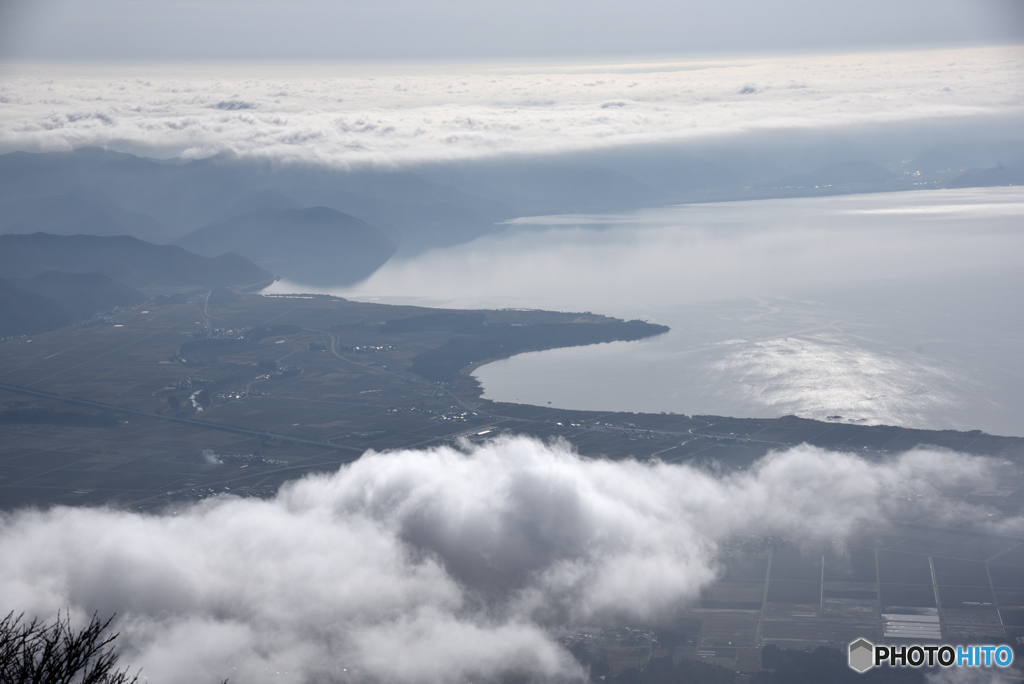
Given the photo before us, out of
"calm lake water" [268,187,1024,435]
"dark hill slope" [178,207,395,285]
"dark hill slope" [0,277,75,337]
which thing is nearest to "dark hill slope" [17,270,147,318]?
"dark hill slope" [0,277,75,337]

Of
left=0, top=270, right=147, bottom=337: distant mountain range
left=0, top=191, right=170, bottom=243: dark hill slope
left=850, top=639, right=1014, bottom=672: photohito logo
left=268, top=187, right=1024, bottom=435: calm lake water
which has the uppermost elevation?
left=0, top=191, right=170, bottom=243: dark hill slope

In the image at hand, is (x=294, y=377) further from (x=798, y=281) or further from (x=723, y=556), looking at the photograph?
(x=798, y=281)

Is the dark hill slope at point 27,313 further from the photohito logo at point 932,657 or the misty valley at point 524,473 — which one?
the photohito logo at point 932,657

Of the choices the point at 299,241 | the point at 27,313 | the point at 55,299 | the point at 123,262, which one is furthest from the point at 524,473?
the point at 299,241

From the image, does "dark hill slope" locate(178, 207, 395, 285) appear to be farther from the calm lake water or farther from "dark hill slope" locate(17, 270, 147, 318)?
"dark hill slope" locate(17, 270, 147, 318)

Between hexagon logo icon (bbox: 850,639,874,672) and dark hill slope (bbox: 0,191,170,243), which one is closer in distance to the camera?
hexagon logo icon (bbox: 850,639,874,672)

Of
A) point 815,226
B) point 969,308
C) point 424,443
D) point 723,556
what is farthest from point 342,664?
point 815,226

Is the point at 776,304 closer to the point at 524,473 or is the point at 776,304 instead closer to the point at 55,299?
the point at 524,473

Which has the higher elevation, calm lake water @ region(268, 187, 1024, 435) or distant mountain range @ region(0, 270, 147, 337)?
distant mountain range @ region(0, 270, 147, 337)
